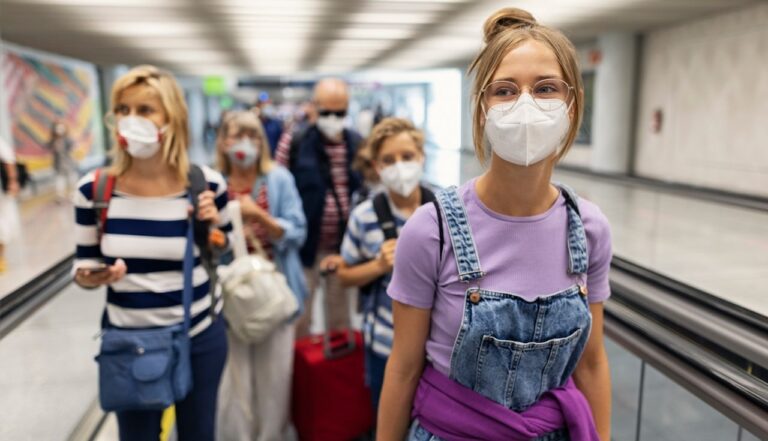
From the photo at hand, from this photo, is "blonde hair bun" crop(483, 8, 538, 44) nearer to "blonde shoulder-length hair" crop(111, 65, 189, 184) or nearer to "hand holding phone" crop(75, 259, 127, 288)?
"blonde shoulder-length hair" crop(111, 65, 189, 184)

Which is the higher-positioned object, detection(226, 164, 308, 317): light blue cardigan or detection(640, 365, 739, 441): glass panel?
detection(226, 164, 308, 317): light blue cardigan

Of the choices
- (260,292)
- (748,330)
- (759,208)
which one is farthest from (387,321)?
(759,208)

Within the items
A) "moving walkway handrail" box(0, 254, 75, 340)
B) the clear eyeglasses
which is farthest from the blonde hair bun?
"moving walkway handrail" box(0, 254, 75, 340)

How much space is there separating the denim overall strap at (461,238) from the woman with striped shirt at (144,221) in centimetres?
131

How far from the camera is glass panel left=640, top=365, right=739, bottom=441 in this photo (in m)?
3.42

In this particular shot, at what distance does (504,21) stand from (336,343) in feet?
7.91

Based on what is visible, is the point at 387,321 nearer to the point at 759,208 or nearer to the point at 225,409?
the point at 225,409

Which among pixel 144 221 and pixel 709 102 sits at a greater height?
pixel 709 102

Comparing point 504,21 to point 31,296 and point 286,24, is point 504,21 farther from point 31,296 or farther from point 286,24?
point 286,24

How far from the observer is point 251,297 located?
3.15 metres

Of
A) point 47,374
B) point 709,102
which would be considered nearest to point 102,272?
point 47,374

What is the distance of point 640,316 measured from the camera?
10.7 ft

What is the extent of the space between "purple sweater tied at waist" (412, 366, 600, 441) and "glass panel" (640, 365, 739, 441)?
6.46 ft

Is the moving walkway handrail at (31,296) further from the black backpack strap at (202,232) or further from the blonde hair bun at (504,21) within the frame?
the blonde hair bun at (504,21)
